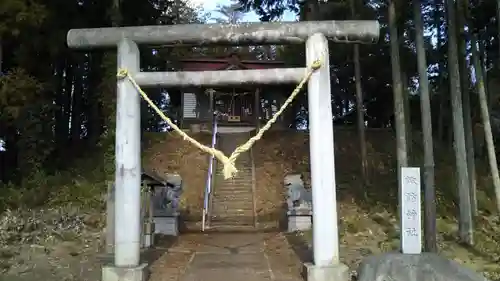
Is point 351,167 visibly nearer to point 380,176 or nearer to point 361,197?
point 380,176

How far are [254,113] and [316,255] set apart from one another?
1766cm

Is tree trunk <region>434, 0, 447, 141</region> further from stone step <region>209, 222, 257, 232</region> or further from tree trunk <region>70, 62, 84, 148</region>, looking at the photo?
tree trunk <region>70, 62, 84, 148</region>

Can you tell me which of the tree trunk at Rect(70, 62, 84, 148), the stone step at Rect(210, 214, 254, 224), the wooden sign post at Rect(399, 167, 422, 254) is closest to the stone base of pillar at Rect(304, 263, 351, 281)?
the wooden sign post at Rect(399, 167, 422, 254)

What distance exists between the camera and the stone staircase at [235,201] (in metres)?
14.0

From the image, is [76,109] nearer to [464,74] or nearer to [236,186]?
[236,186]

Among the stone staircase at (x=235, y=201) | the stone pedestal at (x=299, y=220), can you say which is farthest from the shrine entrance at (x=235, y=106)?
the stone pedestal at (x=299, y=220)

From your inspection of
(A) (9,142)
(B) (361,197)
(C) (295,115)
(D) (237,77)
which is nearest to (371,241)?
(B) (361,197)

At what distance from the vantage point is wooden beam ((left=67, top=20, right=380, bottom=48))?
280 inches

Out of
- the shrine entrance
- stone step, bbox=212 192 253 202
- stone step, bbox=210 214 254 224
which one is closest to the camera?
stone step, bbox=210 214 254 224

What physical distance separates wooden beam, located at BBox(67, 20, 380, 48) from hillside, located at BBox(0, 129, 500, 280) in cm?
373

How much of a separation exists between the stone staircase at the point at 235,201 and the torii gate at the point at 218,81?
6682 mm

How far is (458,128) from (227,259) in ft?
20.2

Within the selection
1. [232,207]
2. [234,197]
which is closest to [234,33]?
[232,207]

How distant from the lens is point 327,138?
22.7 feet
